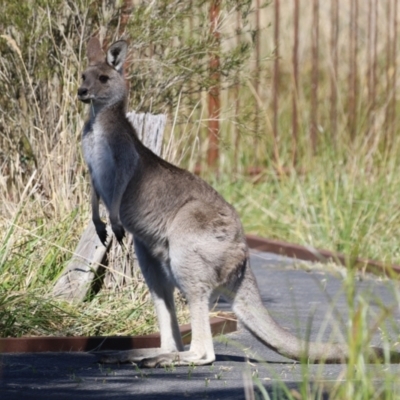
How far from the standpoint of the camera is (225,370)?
20.3 feet

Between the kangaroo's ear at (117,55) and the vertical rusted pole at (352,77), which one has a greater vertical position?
the kangaroo's ear at (117,55)

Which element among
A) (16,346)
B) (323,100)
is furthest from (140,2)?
(323,100)

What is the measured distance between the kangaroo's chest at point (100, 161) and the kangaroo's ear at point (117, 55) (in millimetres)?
363

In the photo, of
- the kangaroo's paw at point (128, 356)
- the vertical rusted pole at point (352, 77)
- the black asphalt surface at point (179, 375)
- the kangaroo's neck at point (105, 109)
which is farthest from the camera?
the vertical rusted pole at point (352, 77)

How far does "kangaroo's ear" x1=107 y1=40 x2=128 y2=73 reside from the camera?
269 inches

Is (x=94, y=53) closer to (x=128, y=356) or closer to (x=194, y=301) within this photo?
(x=194, y=301)

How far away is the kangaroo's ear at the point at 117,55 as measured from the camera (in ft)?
22.4

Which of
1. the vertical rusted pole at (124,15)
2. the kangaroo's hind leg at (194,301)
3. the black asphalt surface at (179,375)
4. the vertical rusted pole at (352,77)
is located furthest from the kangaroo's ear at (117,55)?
the vertical rusted pole at (352,77)

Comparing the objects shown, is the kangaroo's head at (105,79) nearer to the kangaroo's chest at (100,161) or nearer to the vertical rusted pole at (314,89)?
the kangaroo's chest at (100,161)

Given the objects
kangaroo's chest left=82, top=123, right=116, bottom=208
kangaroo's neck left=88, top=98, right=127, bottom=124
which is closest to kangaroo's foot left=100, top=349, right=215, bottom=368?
kangaroo's chest left=82, top=123, right=116, bottom=208

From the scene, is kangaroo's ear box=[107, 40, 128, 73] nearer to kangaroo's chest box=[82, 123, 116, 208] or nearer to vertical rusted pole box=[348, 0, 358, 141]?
kangaroo's chest box=[82, 123, 116, 208]

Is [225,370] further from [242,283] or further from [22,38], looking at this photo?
[22,38]

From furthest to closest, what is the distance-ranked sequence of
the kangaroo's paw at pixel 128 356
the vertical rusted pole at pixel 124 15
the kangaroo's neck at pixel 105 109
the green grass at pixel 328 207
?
the green grass at pixel 328 207 → the vertical rusted pole at pixel 124 15 → the kangaroo's neck at pixel 105 109 → the kangaroo's paw at pixel 128 356

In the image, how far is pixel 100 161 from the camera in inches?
264
